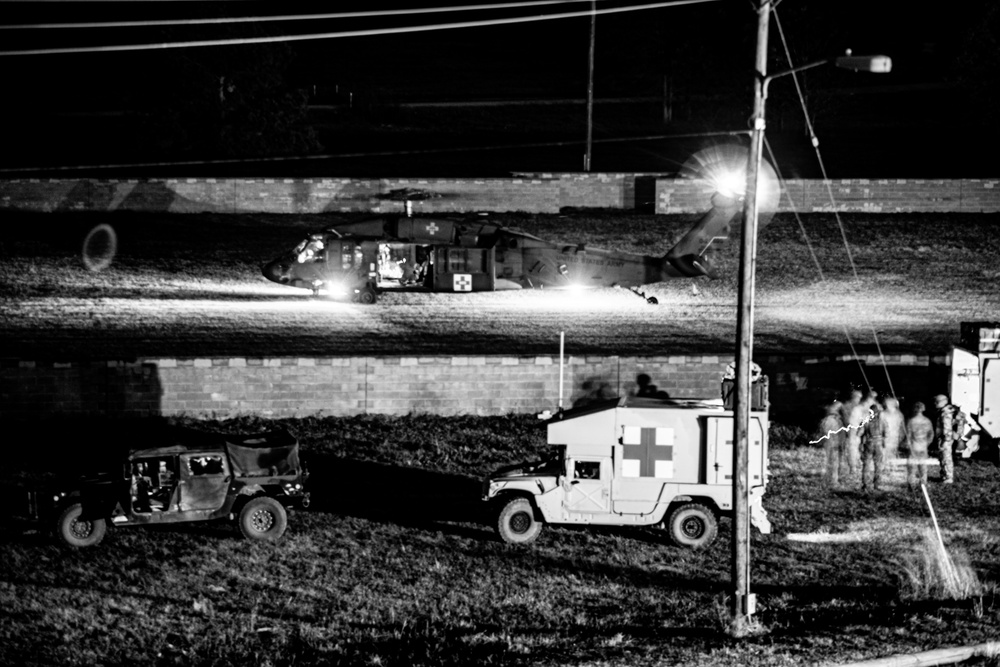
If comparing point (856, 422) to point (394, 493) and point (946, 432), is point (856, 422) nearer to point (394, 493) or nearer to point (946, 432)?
point (946, 432)

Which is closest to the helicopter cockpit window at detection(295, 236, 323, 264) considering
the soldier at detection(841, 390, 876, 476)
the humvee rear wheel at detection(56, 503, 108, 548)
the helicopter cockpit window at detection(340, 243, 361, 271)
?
the helicopter cockpit window at detection(340, 243, 361, 271)

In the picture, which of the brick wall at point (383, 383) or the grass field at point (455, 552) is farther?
the brick wall at point (383, 383)

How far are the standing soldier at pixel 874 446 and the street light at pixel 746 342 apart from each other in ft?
20.9

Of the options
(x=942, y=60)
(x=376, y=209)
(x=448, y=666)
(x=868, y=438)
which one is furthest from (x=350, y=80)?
(x=448, y=666)

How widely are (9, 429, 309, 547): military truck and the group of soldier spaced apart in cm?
912

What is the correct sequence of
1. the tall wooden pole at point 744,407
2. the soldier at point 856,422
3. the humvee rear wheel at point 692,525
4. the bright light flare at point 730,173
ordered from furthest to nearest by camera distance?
Result: the bright light flare at point 730,173 < the soldier at point 856,422 < the humvee rear wheel at point 692,525 < the tall wooden pole at point 744,407

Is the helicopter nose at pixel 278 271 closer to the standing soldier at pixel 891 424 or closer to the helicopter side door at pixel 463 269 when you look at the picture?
the helicopter side door at pixel 463 269

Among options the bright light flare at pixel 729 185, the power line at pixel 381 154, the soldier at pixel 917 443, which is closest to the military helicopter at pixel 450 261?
the bright light flare at pixel 729 185

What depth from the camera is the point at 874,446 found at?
21656mm

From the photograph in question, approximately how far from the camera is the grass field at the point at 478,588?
1545 centimetres

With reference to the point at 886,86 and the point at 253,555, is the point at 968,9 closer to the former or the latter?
the point at 886,86

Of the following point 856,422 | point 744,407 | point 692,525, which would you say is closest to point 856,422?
point 856,422

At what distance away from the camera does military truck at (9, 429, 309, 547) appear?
18312 millimetres

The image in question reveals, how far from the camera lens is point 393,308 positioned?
3228 cm
